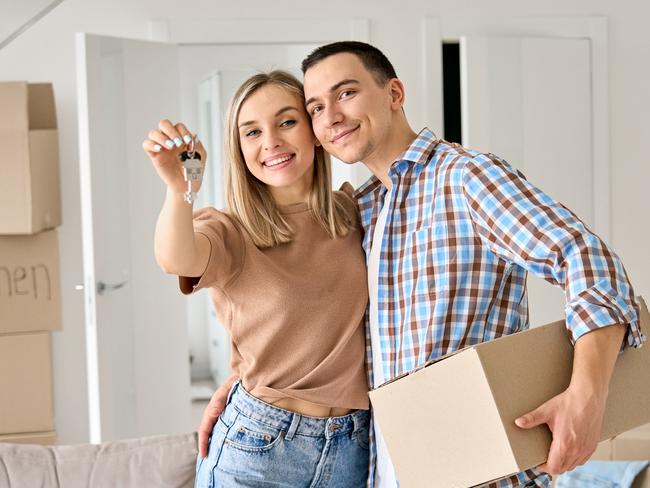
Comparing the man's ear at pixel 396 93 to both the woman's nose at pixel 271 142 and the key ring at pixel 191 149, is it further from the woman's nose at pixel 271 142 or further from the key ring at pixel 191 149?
the key ring at pixel 191 149

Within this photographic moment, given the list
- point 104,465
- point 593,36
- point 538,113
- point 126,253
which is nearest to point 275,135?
point 104,465

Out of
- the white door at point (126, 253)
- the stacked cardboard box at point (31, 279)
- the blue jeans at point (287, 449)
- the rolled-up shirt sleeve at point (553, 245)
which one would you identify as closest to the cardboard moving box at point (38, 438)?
the stacked cardboard box at point (31, 279)

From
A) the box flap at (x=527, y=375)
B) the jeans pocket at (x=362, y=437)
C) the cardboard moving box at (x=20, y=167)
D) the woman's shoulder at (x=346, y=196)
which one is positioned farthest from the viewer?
the cardboard moving box at (x=20, y=167)

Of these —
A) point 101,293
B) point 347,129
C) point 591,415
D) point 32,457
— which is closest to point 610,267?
point 591,415

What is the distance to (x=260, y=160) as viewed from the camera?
A: 1674 mm

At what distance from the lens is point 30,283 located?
3922mm

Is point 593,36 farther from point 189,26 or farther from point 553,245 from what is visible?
point 553,245

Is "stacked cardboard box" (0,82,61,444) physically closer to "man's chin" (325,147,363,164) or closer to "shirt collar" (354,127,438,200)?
"man's chin" (325,147,363,164)

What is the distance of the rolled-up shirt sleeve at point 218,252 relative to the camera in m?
1.56

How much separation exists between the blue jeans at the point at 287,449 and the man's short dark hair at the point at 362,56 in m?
0.61

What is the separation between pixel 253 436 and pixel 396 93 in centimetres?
68

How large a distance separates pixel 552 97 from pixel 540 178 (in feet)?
1.26

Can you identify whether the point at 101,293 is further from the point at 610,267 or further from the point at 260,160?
the point at 610,267

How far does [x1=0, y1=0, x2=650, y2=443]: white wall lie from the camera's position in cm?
408
